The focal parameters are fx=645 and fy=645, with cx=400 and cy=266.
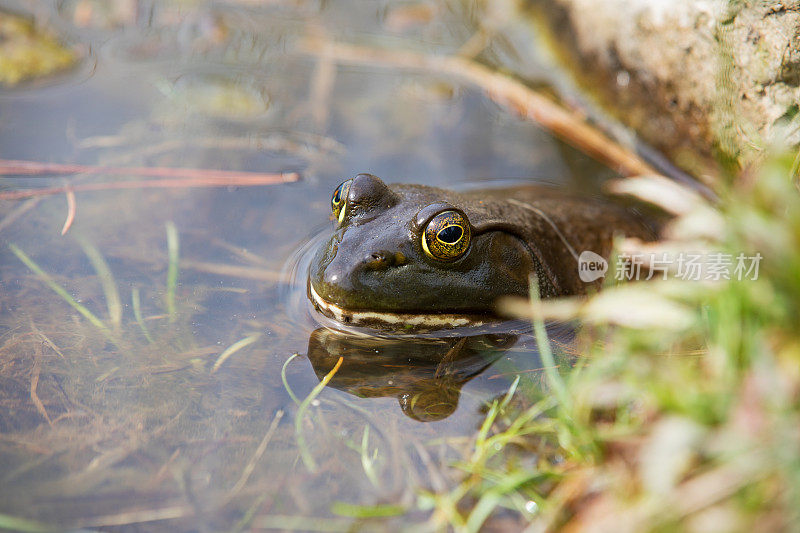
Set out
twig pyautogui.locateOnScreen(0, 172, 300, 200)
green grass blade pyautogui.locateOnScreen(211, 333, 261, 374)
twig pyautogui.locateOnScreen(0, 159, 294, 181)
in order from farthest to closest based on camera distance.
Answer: twig pyautogui.locateOnScreen(0, 159, 294, 181) < twig pyautogui.locateOnScreen(0, 172, 300, 200) < green grass blade pyautogui.locateOnScreen(211, 333, 261, 374)

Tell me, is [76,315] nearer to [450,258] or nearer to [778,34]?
[450,258]

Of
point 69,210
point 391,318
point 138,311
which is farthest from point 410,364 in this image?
point 69,210

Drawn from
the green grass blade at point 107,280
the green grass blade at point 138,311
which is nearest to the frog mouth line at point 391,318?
the green grass blade at point 138,311

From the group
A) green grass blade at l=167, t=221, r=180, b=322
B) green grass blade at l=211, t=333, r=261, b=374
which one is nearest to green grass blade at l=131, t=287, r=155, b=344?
green grass blade at l=167, t=221, r=180, b=322

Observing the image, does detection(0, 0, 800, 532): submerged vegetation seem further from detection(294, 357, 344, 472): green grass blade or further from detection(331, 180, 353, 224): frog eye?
detection(331, 180, 353, 224): frog eye

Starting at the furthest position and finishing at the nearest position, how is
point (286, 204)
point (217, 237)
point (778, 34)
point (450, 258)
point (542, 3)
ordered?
1. point (542, 3)
2. point (286, 204)
3. point (217, 237)
4. point (778, 34)
5. point (450, 258)

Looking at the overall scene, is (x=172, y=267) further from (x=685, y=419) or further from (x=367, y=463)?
(x=685, y=419)

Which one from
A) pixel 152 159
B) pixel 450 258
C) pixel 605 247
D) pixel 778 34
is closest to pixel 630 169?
pixel 605 247

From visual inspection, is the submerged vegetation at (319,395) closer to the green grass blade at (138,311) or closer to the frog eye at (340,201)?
the green grass blade at (138,311)
